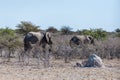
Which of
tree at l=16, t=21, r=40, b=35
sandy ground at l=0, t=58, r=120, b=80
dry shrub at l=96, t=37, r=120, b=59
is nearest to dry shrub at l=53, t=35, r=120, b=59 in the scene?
dry shrub at l=96, t=37, r=120, b=59

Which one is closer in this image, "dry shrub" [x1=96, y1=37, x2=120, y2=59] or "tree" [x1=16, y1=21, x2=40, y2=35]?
"dry shrub" [x1=96, y1=37, x2=120, y2=59]

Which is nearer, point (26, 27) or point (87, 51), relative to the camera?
point (87, 51)

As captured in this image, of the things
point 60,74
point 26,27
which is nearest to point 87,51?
point 60,74

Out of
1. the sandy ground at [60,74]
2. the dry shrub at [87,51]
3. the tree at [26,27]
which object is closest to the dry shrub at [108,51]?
the dry shrub at [87,51]

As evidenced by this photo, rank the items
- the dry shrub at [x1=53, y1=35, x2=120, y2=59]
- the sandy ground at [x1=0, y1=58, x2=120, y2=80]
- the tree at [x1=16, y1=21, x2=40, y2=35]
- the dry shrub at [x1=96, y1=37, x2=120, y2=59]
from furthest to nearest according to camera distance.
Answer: the tree at [x1=16, y1=21, x2=40, y2=35] → the dry shrub at [x1=96, y1=37, x2=120, y2=59] → the dry shrub at [x1=53, y1=35, x2=120, y2=59] → the sandy ground at [x1=0, y1=58, x2=120, y2=80]

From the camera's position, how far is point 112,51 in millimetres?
24250

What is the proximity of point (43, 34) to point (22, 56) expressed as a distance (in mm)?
5099

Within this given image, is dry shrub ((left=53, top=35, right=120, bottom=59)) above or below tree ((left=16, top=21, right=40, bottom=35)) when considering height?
below

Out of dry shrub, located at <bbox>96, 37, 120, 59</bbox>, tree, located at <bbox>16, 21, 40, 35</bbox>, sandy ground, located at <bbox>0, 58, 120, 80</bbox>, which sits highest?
tree, located at <bbox>16, 21, 40, 35</bbox>

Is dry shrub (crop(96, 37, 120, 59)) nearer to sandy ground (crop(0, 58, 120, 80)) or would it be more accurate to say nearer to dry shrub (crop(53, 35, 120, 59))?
dry shrub (crop(53, 35, 120, 59))

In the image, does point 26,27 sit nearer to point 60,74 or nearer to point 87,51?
point 87,51

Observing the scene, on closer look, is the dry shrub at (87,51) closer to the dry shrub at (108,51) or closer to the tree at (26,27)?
the dry shrub at (108,51)

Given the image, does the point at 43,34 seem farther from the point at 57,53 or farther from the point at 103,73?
the point at 103,73

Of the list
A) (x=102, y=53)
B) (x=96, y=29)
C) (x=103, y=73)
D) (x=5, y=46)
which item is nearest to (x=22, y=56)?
(x=5, y=46)
